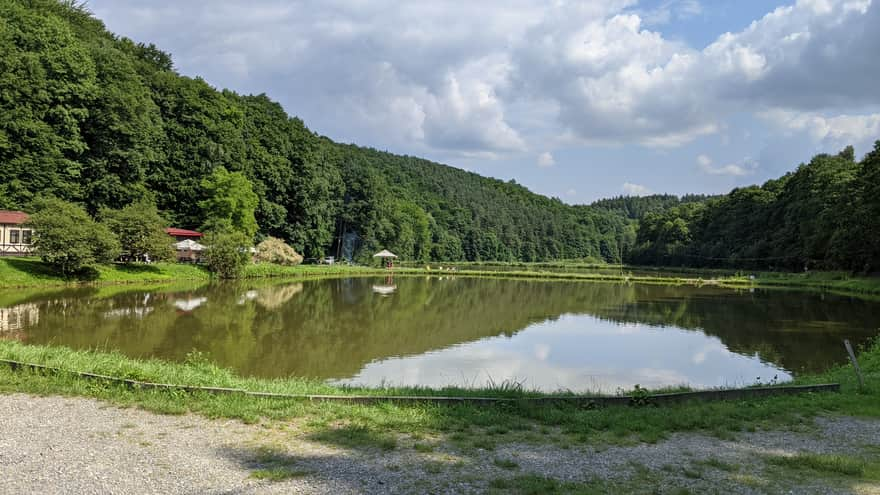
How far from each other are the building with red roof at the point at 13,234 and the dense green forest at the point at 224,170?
2.82 m

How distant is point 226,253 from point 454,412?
122 feet

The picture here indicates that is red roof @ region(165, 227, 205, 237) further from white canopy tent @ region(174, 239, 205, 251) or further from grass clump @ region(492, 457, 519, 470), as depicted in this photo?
grass clump @ region(492, 457, 519, 470)

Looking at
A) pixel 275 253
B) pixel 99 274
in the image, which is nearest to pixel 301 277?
pixel 275 253

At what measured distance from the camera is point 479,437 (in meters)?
7.45

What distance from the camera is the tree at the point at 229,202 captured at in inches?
1940

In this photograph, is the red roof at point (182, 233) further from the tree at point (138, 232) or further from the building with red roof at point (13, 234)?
the building with red roof at point (13, 234)

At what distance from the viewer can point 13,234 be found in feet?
117

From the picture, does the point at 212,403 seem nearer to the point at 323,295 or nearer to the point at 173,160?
the point at 323,295

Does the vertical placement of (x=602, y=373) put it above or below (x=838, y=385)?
below

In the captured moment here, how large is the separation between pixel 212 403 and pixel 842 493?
772 centimetres

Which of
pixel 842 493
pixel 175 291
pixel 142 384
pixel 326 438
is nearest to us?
pixel 842 493

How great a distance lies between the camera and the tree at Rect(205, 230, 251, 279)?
42219 mm

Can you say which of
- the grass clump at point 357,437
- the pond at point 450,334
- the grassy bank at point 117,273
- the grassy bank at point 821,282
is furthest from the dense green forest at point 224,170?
the grass clump at point 357,437

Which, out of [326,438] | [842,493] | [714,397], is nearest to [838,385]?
[714,397]
